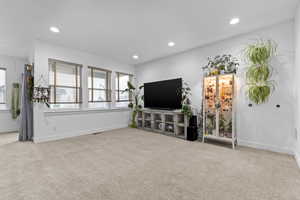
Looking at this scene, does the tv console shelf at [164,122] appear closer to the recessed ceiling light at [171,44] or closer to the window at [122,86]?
the window at [122,86]

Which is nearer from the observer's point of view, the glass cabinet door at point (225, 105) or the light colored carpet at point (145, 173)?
the light colored carpet at point (145, 173)

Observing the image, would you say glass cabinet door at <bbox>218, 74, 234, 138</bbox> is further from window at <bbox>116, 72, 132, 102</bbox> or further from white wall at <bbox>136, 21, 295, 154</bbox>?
window at <bbox>116, 72, 132, 102</bbox>

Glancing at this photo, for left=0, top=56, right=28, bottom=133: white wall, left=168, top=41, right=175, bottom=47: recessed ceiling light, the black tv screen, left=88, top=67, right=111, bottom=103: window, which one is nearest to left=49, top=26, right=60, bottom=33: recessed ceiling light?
left=88, top=67, right=111, bottom=103: window

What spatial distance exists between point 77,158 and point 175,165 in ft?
5.86

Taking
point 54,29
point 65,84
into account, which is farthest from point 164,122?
point 54,29

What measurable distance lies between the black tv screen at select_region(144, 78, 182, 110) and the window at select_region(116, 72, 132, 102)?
98 centimetres

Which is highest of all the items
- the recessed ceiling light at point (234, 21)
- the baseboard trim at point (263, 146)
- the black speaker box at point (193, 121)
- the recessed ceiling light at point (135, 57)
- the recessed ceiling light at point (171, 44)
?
the recessed ceiling light at point (171, 44)

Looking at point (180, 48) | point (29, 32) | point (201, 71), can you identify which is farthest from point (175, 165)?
point (29, 32)

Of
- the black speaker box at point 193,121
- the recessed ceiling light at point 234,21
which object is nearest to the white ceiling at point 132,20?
the recessed ceiling light at point 234,21

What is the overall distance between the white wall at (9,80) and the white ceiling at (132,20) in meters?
1.10

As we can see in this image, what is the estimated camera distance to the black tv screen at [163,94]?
425 centimetres

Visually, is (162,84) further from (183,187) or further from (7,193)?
(7,193)

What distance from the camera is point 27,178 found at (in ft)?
6.19

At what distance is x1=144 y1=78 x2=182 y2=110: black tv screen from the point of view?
4246 mm
